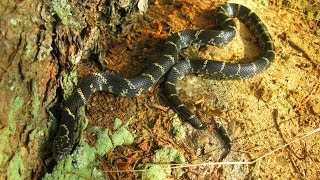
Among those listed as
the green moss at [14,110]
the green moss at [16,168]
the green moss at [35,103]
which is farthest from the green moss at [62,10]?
the green moss at [16,168]

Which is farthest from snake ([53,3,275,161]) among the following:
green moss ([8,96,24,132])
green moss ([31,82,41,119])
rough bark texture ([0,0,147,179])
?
green moss ([8,96,24,132])

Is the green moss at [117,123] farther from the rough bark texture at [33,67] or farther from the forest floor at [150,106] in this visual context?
the rough bark texture at [33,67]

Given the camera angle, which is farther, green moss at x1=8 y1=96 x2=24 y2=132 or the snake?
the snake

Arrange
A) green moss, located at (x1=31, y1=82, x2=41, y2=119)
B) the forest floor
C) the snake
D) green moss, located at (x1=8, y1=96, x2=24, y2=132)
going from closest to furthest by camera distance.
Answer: green moss, located at (x1=8, y1=96, x2=24, y2=132) → the forest floor → green moss, located at (x1=31, y1=82, x2=41, y2=119) → the snake

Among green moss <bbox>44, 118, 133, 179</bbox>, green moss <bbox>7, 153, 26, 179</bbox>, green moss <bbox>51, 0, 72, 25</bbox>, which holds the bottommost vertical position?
green moss <bbox>44, 118, 133, 179</bbox>

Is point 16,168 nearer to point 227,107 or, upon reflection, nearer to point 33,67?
point 33,67

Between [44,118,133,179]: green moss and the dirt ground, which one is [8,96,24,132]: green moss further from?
Answer: the dirt ground
